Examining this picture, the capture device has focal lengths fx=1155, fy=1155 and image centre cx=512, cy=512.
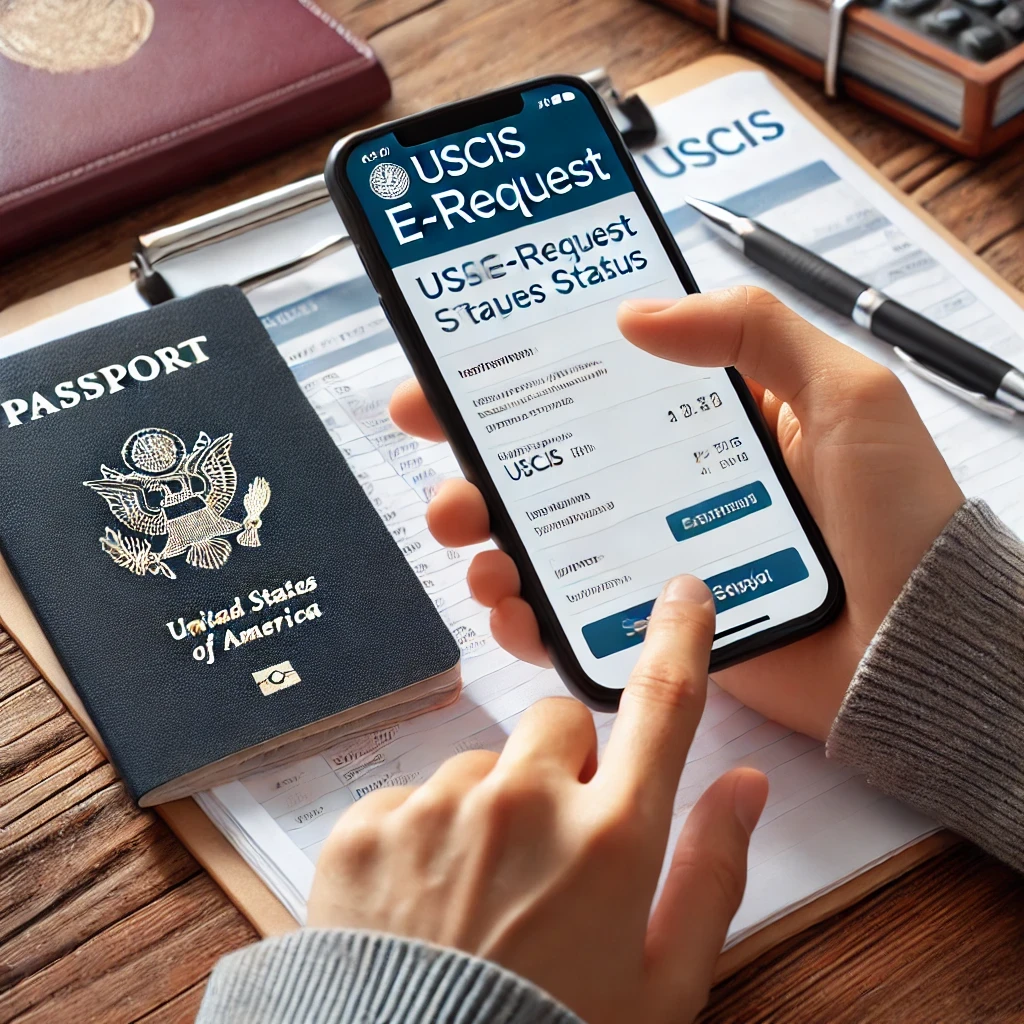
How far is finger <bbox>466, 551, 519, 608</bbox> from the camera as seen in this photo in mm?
525

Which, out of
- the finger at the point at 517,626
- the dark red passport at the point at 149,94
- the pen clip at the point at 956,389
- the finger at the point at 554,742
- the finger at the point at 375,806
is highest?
the dark red passport at the point at 149,94

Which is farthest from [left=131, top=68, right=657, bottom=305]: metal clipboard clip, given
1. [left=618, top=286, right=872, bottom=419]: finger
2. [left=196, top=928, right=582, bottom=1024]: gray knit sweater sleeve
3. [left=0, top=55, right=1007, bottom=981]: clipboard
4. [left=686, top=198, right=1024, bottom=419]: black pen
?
[left=196, top=928, right=582, bottom=1024]: gray knit sweater sleeve

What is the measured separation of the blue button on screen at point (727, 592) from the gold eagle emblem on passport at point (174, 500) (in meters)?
0.18

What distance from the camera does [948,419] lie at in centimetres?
64

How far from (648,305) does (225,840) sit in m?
0.31

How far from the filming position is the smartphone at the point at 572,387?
0.53 meters

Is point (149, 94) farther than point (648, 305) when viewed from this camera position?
Yes

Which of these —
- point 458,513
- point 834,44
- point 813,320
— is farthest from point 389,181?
point 834,44

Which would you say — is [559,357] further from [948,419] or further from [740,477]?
[948,419]

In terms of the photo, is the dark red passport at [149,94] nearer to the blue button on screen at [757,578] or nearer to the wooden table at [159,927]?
the wooden table at [159,927]

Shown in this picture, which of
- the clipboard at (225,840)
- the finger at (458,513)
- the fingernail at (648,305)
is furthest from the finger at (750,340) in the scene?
A: the clipboard at (225,840)

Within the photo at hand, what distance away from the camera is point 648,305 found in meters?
0.53

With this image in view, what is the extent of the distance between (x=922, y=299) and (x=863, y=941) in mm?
384

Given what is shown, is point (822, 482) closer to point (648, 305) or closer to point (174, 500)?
point (648, 305)
